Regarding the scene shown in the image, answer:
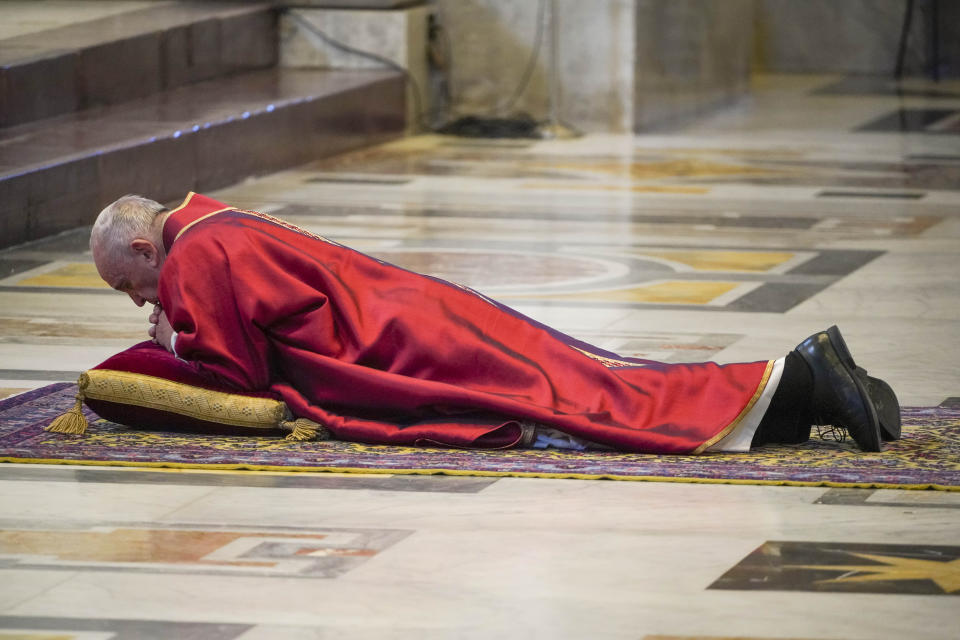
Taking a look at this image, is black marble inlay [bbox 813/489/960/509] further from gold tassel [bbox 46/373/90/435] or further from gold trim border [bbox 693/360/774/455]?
gold tassel [bbox 46/373/90/435]

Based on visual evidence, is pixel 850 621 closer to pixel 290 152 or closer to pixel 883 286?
pixel 883 286

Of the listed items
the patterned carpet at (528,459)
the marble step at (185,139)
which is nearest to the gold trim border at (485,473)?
the patterned carpet at (528,459)

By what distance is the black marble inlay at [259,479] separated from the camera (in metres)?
3.63

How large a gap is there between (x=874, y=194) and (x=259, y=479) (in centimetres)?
567

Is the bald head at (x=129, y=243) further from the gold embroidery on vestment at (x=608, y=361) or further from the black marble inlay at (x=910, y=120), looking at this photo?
the black marble inlay at (x=910, y=120)

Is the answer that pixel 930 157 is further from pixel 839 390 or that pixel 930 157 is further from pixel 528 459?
pixel 528 459

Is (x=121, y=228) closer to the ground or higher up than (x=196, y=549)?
higher up

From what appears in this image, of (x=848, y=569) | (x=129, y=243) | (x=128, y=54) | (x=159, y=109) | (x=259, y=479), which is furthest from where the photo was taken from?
(x=128, y=54)

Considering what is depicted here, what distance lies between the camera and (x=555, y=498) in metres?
3.54

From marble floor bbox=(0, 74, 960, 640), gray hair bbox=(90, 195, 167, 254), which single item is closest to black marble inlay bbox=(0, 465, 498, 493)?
marble floor bbox=(0, 74, 960, 640)

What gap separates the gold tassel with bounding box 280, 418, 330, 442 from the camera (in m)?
3.95

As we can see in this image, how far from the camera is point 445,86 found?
11859 mm

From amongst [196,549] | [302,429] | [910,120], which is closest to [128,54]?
[910,120]

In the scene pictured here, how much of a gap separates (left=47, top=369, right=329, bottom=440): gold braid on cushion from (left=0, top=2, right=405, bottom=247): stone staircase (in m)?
2.95
